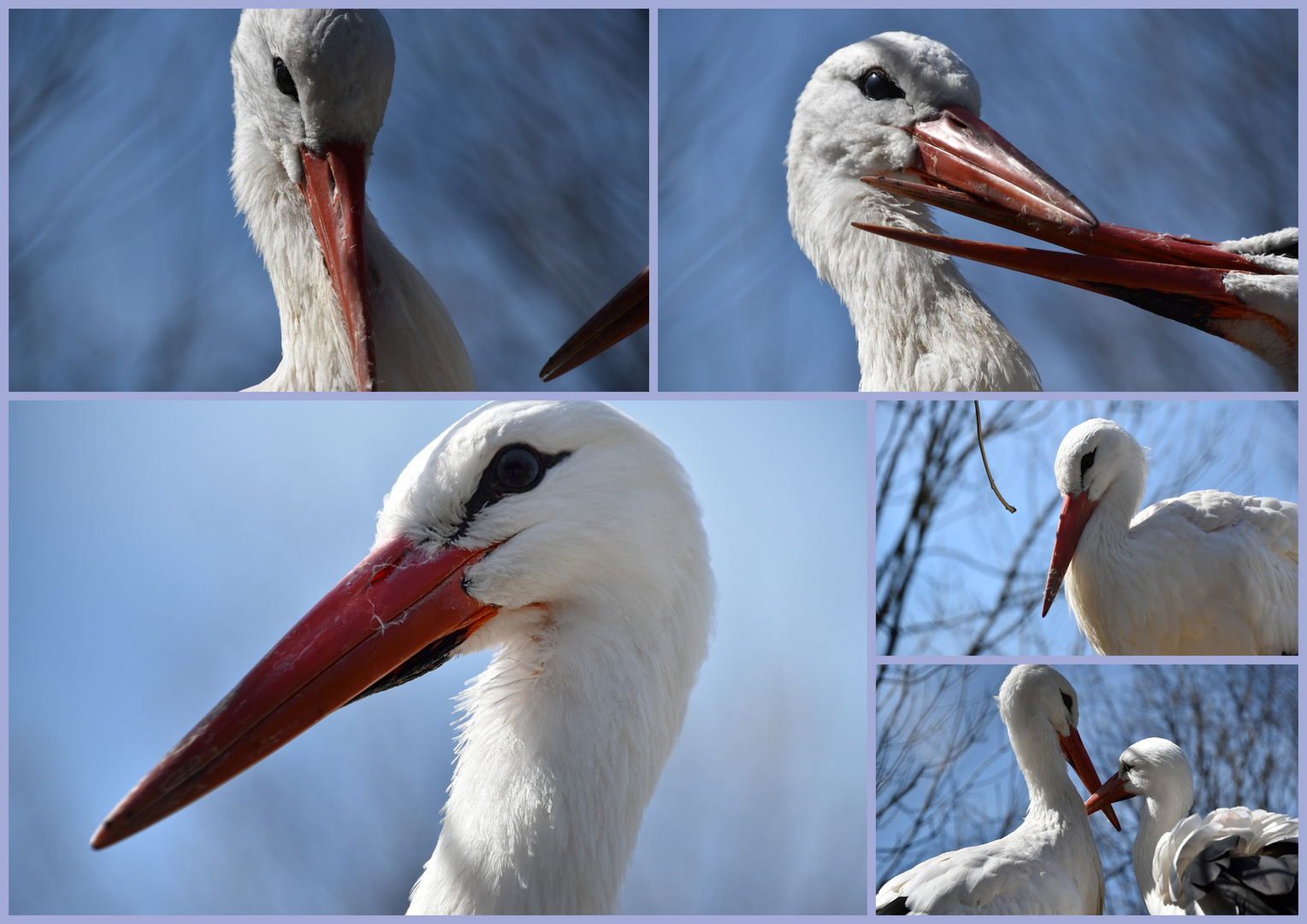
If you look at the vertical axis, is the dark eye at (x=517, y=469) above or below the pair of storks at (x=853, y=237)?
below

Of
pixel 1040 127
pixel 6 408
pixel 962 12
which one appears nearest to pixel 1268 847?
pixel 1040 127

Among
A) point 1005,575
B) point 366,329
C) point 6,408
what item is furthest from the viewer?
point 6,408

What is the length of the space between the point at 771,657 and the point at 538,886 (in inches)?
21.9

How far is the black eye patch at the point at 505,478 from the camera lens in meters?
1.11

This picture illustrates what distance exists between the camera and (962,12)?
4.55ft

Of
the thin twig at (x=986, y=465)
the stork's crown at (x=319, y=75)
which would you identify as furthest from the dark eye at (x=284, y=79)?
the thin twig at (x=986, y=465)

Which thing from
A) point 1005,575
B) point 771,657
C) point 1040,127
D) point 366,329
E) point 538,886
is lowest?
point 538,886

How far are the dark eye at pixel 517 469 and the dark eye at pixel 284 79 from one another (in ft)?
1.73

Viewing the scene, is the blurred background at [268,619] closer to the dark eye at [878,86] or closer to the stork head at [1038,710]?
the stork head at [1038,710]

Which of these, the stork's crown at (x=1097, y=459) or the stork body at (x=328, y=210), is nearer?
the stork body at (x=328, y=210)

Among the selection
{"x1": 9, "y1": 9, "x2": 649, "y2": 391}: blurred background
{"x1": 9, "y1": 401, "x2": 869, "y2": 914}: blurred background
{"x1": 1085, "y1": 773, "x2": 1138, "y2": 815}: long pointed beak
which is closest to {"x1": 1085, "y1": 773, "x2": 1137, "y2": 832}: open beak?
{"x1": 1085, "y1": 773, "x2": 1138, "y2": 815}: long pointed beak

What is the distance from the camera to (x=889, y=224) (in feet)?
4.51

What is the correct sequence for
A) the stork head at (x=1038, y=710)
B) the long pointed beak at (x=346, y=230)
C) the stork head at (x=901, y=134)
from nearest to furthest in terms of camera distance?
the long pointed beak at (x=346, y=230), the stork head at (x=901, y=134), the stork head at (x=1038, y=710)

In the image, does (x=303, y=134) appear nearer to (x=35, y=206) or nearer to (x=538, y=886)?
(x=35, y=206)
